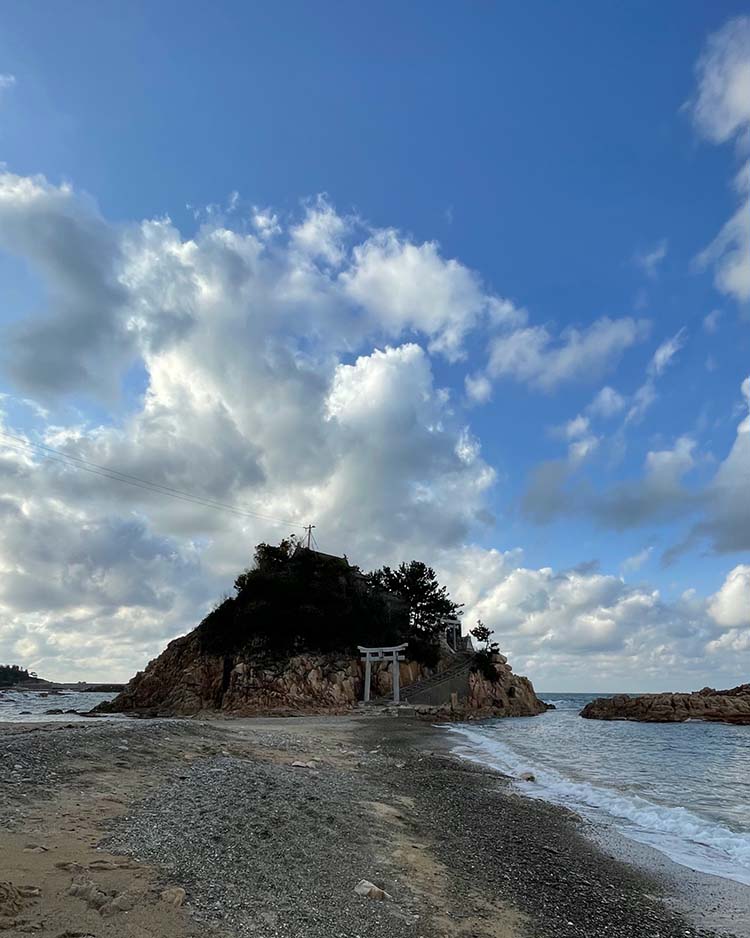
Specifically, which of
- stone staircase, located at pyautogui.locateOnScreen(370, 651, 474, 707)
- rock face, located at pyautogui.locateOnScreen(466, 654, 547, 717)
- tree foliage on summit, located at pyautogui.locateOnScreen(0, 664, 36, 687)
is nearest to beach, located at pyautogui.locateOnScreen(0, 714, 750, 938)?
stone staircase, located at pyautogui.locateOnScreen(370, 651, 474, 707)

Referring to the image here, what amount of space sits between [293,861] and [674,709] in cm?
6651

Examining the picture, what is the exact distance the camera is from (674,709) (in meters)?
61.4

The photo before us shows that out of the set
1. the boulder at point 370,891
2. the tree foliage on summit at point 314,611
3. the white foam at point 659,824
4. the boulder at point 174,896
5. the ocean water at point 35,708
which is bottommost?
the boulder at point 370,891

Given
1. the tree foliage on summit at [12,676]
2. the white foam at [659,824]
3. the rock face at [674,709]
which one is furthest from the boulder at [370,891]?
the tree foliage on summit at [12,676]

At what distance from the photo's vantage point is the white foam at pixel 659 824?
365 inches

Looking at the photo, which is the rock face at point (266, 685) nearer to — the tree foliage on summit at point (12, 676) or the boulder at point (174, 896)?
the boulder at point (174, 896)

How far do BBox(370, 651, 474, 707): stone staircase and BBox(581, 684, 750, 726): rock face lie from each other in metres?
19.1

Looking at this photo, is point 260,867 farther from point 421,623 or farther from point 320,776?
point 421,623

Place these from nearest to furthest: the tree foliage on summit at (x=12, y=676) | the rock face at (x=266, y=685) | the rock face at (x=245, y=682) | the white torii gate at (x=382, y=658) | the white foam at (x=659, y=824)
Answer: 1. the white foam at (x=659, y=824)
2. the rock face at (x=245, y=682)
3. the rock face at (x=266, y=685)
4. the white torii gate at (x=382, y=658)
5. the tree foliage on summit at (x=12, y=676)

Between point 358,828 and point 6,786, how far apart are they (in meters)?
5.20

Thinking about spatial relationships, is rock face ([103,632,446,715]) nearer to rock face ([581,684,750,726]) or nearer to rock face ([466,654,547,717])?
rock face ([466,654,547,717])

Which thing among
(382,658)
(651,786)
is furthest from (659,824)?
(382,658)

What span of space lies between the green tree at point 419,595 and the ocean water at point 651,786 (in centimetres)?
2403

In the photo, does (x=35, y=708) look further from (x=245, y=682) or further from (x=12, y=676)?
(x=12, y=676)
